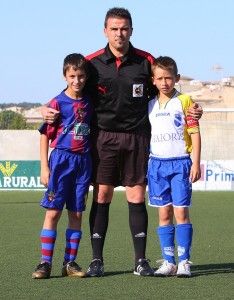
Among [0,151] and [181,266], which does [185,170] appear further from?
[0,151]

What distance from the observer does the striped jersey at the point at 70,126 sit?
7516 mm

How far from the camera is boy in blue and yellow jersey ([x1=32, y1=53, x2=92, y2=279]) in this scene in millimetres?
7484

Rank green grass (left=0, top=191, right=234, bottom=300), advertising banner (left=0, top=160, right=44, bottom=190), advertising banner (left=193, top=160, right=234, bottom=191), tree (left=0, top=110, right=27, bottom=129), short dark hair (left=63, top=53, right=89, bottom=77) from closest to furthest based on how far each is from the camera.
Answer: green grass (left=0, top=191, right=234, bottom=300) < short dark hair (left=63, top=53, right=89, bottom=77) < advertising banner (left=193, top=160, right=234, bottom=191) < advertising banner (left=0, top=160, right=44, bottom=190) < tree (left=0, top=110, right=27, bottom=129)

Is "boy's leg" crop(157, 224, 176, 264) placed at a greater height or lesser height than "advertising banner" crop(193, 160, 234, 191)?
greater

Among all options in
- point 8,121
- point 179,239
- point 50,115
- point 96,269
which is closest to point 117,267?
point 96,269

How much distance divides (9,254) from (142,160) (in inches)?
82.3

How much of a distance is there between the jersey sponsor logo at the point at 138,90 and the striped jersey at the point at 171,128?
0.54 ft

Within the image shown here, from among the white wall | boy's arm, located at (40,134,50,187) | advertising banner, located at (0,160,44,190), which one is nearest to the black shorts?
boy's arm, located at (40,134,50,187)

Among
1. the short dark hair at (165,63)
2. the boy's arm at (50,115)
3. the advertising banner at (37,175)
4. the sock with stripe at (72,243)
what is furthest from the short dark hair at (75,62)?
the advertising banner at (37,175)

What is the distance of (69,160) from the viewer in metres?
7.50

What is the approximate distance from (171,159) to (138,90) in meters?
0.61

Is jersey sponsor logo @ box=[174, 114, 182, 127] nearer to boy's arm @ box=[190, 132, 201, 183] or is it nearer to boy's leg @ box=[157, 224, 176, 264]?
boy's arm @ box=[190, 132, 201, 183]

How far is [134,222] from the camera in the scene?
781 cm

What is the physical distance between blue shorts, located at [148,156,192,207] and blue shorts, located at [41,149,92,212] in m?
0.52
